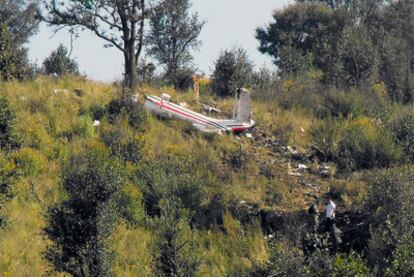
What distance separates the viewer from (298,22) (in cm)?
6294

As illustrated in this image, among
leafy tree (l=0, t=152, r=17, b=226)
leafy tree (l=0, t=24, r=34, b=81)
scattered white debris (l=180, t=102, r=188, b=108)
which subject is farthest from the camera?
scattered white debris (l=180, t=102, r=188, b=108)

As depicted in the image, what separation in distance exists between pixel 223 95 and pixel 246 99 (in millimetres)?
6790

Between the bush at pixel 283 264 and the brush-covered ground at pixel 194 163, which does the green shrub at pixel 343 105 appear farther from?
the bush at pixel 283 264

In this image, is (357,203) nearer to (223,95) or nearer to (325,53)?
(223,95)

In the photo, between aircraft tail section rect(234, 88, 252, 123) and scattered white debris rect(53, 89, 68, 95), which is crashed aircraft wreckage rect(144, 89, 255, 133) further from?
scattered white debris rect(53, 89, 68, 95)

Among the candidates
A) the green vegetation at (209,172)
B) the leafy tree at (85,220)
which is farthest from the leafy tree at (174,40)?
the leafy tree at (85,220)

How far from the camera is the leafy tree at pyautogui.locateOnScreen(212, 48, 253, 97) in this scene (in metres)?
38.3

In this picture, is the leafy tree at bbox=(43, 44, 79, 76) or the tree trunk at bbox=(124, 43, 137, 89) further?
the leafy tree at bbox=(43, 44, 79, 76)

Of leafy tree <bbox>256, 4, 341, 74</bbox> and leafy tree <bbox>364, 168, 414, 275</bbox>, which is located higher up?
leafy tree <bbox>256, 4, 341, 74</bbox>

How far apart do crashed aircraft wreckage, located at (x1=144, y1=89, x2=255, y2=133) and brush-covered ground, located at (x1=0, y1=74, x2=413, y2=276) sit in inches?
15.1

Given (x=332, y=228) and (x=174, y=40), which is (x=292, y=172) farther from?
(x=174, y=40)

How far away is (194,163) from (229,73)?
437 inches

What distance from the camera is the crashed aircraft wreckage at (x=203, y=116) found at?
1230 inches

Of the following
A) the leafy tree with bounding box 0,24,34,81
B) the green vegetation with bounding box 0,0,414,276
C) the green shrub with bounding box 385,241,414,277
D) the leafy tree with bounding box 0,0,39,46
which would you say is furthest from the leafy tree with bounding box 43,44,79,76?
the green shrub with bounding box 385,241,414,277
